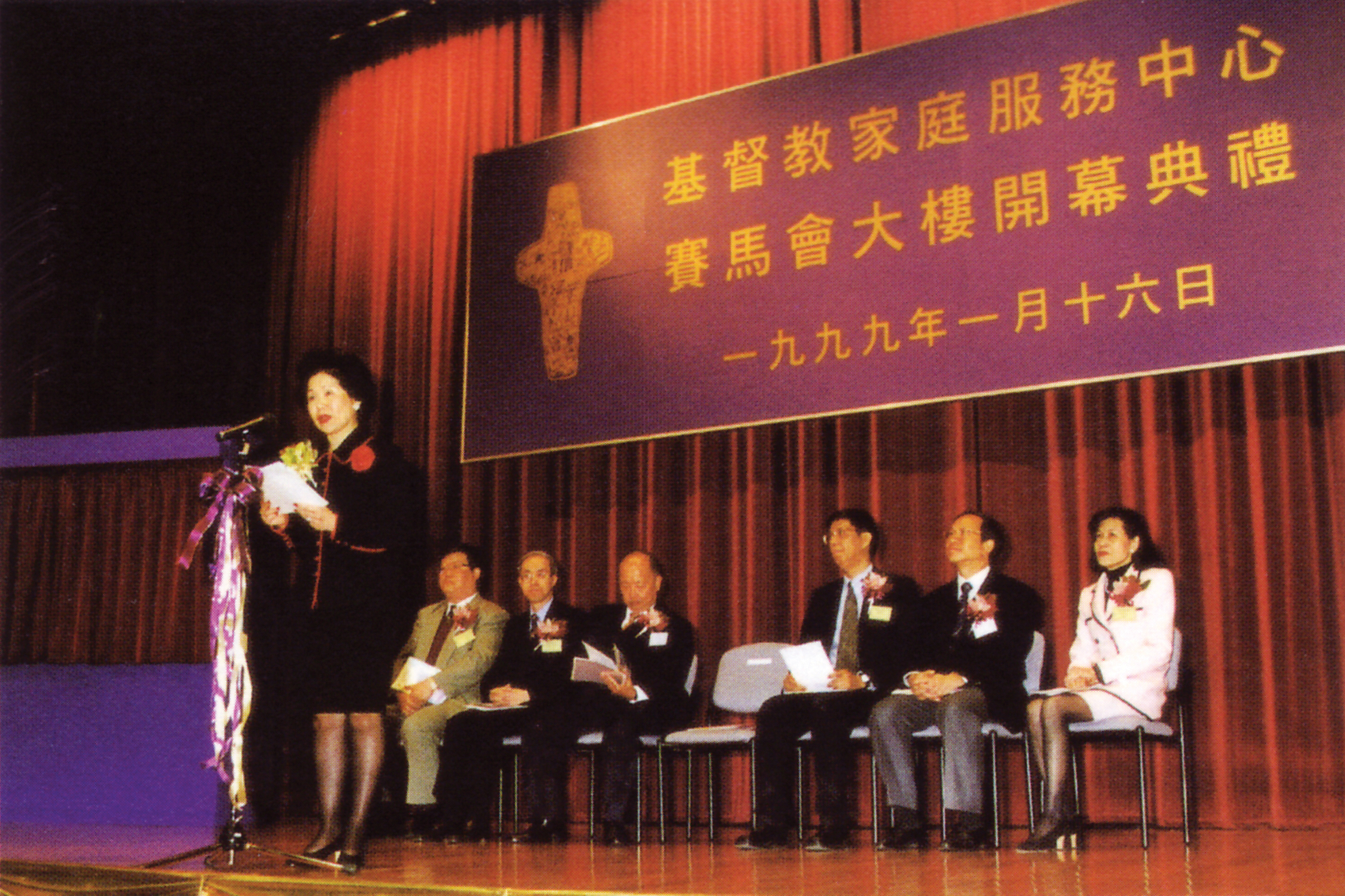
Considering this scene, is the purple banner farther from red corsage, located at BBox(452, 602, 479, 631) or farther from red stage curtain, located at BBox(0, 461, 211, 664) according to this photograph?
red stage curtain, located at BBox(0, 461, 211, 664)

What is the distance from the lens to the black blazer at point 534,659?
15.0 ft

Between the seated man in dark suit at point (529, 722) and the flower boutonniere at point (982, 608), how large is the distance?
4.73 ft

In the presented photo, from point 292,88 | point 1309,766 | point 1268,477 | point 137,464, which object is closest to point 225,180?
point 292,88

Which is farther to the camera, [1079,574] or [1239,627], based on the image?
[1079,574]

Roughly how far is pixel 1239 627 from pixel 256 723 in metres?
3.75

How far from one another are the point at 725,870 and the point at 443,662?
2.09 meters

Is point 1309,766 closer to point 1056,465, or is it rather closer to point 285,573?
point 1056,465

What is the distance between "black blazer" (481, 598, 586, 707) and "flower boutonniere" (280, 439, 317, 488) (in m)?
1.63

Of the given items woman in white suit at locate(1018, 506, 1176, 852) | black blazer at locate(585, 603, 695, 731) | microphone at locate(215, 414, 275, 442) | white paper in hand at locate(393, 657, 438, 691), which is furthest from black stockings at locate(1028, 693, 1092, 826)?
microphone at locate(215, 414, 275, 442)

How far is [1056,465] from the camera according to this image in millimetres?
4414

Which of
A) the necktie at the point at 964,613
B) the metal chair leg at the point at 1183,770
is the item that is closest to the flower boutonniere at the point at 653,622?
the necktie at the point at 964,613

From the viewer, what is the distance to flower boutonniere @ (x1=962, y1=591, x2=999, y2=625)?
3.84m

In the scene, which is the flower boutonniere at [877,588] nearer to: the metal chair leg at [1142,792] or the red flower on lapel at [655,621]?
the red flower on lapel at [655,621]

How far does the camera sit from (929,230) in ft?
14.5
